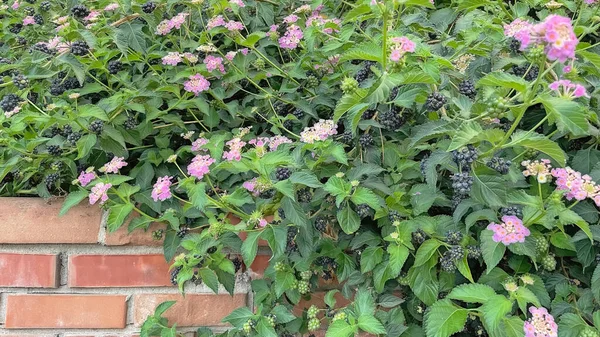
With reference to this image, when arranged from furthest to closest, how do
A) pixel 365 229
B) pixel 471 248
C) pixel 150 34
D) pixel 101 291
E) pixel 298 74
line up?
pixel 150 34, pixel 298 74, pixel 101 291, pixel 365 229, pixel 471 248

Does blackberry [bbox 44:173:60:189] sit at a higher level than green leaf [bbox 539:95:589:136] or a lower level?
lower

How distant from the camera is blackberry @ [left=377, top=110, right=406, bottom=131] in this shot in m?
0.81

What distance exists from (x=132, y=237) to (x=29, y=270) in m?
→ 0.21

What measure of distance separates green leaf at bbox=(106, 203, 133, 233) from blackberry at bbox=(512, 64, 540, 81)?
72cm

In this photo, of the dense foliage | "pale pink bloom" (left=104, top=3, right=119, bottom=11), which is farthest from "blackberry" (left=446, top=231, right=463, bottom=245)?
"pale pink bloom" (left=104, top=3, right=119, bottom=11)

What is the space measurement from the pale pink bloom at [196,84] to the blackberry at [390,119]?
401mm

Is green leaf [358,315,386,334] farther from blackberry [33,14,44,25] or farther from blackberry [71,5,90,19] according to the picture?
blackberry [33,14,44,25]

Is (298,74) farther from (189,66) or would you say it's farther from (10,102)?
(10,102)

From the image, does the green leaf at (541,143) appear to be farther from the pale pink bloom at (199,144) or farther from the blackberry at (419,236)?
the pale pink bloom at (199,144)

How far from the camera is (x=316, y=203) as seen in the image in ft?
2.71

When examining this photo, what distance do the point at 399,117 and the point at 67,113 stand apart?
62 centimetres

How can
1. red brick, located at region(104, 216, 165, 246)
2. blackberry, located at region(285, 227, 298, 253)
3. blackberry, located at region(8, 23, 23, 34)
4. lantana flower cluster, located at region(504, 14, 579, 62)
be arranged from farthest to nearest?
blackberry, located at region(8, 23, 23, 34) < red brick, located at region(104, 216, 165, 246) < blackberry, located at region(285, 227, 298, 253) < lantana flower cluster, located at region(504, 14, 579, 62)

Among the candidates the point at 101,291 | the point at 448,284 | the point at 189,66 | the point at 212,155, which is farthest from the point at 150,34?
the point at 448,284

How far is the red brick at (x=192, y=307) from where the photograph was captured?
942 mm
